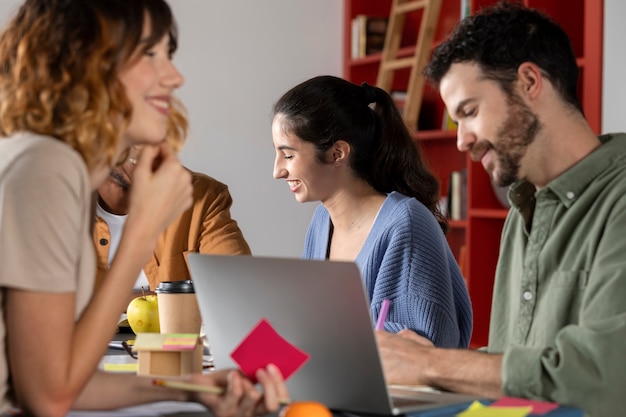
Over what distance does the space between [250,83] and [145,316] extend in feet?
11.7

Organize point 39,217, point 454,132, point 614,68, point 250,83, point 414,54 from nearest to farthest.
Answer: point 39,217, point 614,68, point 454,132, point 414,54, point 250,83

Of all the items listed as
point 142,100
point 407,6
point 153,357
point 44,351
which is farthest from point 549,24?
point 407,6

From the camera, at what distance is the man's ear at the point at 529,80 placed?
65.0 inches

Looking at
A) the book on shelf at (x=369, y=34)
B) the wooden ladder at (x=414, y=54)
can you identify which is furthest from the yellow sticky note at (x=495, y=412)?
the book on shelf at (x=369, y=34)

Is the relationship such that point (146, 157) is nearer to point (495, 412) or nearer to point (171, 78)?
point (171, 78)

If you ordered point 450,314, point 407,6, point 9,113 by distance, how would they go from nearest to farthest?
point 9,113
point 450,314
point 407,6

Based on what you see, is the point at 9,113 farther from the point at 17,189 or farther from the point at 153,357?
the point at 153,357

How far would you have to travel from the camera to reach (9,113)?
127 centimetres

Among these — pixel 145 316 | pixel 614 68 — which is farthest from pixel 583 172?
pixel 614 68

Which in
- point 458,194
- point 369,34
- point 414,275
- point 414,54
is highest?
point 369,34

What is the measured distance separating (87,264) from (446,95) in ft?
2.50

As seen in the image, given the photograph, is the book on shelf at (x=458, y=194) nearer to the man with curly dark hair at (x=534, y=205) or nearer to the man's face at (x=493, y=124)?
the man with curly dark hair at (x=534, y=205)

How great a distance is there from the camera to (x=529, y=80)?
165 centimetres

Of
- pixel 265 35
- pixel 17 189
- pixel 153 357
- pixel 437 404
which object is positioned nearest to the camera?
pixel 17 189
